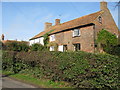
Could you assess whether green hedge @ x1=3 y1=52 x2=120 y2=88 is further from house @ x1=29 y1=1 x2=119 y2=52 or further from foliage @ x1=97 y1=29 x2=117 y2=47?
foliage @ x1=97 y1=29 x2=117 y2=47

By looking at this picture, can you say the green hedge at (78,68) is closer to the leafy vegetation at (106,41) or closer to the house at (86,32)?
the house at (86,32)

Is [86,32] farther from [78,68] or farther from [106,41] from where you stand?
[78,68]

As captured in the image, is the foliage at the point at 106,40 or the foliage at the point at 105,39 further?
the foliage at the point at 105,39

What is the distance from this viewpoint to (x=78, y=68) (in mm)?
7570

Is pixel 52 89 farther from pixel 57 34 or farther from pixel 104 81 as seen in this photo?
pixel 57 34

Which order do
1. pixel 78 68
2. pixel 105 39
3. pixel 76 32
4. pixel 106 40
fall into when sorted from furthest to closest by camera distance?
1. pixel 76 32
2. pixel 106 40
3. pixel 105 39
4. pixel 78 68

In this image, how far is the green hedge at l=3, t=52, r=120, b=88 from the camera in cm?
698

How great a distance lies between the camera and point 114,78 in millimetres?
6938

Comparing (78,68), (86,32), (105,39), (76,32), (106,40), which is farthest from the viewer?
(76,32)

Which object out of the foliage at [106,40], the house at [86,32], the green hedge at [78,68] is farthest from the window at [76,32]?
the green hedge at [78,68]

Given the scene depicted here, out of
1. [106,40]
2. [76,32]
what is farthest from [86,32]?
[106,40]

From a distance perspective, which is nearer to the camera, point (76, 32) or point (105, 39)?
point (105, 39)

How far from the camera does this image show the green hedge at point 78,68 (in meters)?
6.98

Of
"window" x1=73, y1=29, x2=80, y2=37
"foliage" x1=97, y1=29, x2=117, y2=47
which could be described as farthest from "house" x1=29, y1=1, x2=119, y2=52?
"foliage" x1=97, y1=29, x2=117, y2=47
